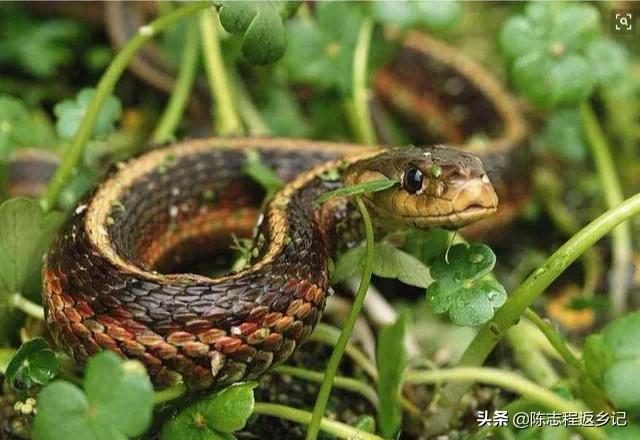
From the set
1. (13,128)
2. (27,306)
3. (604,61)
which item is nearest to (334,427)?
(27,306)

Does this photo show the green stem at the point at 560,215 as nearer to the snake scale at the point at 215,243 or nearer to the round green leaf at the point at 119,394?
the snake scale at the point at 215,243

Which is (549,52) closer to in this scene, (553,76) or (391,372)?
(553,76)

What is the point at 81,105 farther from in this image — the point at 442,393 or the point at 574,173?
the point at 574,173

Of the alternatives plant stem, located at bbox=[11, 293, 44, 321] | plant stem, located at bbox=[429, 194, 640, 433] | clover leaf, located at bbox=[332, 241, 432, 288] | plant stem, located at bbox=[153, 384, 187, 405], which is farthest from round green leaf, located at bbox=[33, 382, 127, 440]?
plant stem, located at bbox=[429, 194, 640, 433]

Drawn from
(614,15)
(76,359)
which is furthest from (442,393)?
(614,15)

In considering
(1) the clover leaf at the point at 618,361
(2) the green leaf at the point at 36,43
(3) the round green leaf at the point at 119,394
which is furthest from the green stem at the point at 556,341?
(2) the green leaf at the point at 36,43

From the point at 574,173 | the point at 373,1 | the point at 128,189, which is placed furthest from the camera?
the point at 574,173
